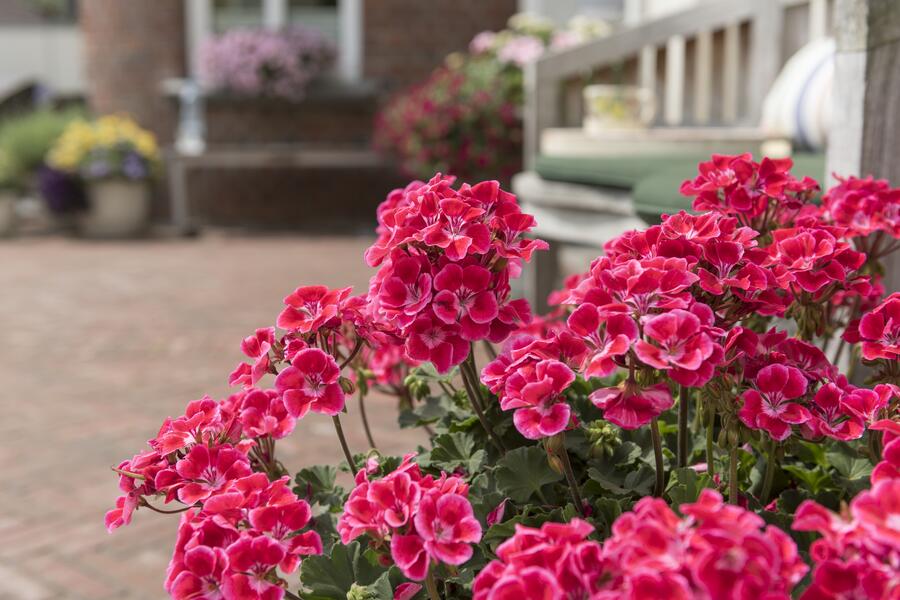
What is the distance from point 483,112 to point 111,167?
4922 millimetres

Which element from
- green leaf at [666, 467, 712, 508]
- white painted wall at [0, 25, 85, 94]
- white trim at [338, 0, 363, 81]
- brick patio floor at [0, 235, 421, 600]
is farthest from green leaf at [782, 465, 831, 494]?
white painted wall at [0, 25, 85, 94]

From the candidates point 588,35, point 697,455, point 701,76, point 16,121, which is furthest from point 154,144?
point 697,455

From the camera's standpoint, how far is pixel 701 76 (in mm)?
4641

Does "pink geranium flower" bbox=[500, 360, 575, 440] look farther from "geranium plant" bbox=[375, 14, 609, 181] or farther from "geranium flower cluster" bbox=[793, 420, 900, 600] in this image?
"geranium plant" bbox=[375, 14, 609, 181]

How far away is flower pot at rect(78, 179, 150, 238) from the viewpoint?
404 inches

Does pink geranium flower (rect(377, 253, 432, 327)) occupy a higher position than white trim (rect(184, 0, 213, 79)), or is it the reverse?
white trim (rect(184, 0, 213, 79))

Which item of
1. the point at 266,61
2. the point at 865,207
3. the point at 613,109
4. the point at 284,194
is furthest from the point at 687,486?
the point at 284,194

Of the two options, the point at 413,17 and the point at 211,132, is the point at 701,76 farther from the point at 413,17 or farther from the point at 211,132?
the point at 211,132

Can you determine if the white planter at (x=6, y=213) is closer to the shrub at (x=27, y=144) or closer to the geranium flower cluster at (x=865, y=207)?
the shrub at (x=27, y=144)

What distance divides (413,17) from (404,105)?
366 centimetres

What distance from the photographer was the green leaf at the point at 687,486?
1.00 metres

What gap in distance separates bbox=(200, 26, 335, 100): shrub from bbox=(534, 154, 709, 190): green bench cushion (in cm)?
735

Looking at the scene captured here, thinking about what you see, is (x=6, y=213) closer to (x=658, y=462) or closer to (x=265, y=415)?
(x=265, y=415)

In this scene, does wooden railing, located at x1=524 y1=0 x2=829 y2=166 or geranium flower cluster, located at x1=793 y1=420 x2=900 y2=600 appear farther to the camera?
wooden railing, located at x1=524 y1=0 x2=829 y2=166
